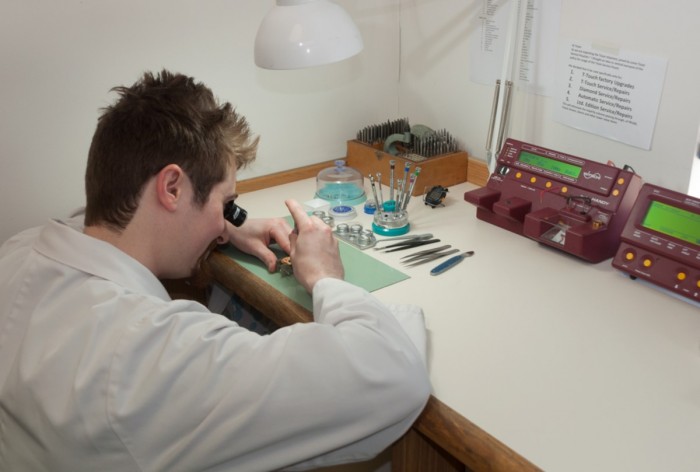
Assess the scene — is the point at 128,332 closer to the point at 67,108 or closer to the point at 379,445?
the point at 379,445

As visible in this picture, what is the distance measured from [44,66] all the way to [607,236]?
1317 millimetres

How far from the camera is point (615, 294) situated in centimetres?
137

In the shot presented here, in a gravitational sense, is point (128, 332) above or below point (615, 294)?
above

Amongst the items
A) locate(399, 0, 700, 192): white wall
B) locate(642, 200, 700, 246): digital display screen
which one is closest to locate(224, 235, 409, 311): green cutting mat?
locate(642, 200, 700, 246): digital display screen

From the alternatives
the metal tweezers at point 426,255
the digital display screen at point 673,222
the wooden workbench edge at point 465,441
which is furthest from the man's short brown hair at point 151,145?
the digital display screen at point 673,222

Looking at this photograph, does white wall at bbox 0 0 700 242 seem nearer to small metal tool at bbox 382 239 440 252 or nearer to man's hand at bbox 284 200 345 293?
small metal tool at bbox 382 239 440 252

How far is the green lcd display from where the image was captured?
158cm

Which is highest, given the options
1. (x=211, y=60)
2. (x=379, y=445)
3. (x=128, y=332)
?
(x=211, y=60)

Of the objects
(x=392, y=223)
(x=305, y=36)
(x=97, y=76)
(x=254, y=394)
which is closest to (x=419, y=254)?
(x=392, y=223)

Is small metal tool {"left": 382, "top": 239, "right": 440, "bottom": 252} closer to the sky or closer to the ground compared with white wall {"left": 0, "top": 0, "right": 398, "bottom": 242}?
closer to the ground

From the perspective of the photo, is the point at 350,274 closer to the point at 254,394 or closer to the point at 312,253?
the point at 312,253

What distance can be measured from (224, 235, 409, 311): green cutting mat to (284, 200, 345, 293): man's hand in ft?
0.15

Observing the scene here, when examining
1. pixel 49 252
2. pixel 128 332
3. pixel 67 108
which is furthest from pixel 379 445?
pixel 67 108

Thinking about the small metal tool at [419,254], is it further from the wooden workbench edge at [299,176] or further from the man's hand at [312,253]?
the wooden workbench edge at [299,176]
